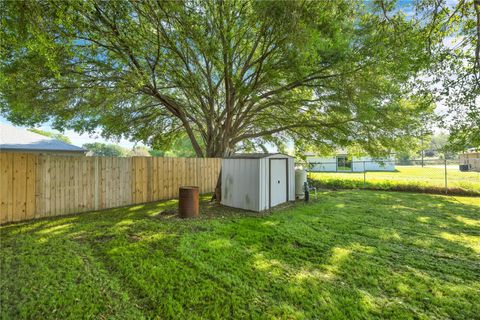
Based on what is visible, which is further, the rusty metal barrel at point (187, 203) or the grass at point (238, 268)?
the rusty metal barrel at point (187, 203)

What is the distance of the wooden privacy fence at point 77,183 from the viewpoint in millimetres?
4625

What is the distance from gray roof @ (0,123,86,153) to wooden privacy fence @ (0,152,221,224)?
18.8ft

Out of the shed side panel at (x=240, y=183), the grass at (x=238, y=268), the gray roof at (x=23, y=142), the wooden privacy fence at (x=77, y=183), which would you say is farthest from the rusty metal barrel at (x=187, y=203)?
the gray roof at (x=23, y=142)

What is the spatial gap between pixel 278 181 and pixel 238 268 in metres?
4.30

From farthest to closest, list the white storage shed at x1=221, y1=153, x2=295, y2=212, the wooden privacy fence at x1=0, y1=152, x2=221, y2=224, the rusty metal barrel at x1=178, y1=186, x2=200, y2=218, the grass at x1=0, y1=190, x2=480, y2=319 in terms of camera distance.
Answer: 1. the white storage shed at x1=221, y1=153, x2=295, y2=212
2. the rusty metal barrel at x1=178, y1=186, x2=200, y2=218
3. the wooden privacy fence at x1=0, y1=152, x2=221, y2=224
4. the grass at x1=0, y1=190, x2=480, y2=319

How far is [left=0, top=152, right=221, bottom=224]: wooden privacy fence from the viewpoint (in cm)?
462

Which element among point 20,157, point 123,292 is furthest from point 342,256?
point 20,157

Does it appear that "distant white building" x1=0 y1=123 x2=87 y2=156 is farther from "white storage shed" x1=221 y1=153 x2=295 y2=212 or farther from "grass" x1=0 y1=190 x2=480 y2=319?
"white storage shed" x1=221 y1=153 x2=295 y2=212

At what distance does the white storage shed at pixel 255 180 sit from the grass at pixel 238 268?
1238 mm

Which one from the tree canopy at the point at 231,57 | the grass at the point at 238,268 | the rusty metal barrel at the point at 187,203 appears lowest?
the grass at the point at 238,268

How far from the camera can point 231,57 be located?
6543mm

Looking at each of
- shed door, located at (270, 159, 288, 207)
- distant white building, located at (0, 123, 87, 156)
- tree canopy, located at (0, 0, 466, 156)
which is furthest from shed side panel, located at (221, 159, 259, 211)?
distant white building, located at (0, 123, 87, 156)

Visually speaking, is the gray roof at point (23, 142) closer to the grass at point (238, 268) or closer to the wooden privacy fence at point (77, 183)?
the wooden privacy fence at point (77, 183)

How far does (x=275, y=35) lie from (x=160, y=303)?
6.06 metres
